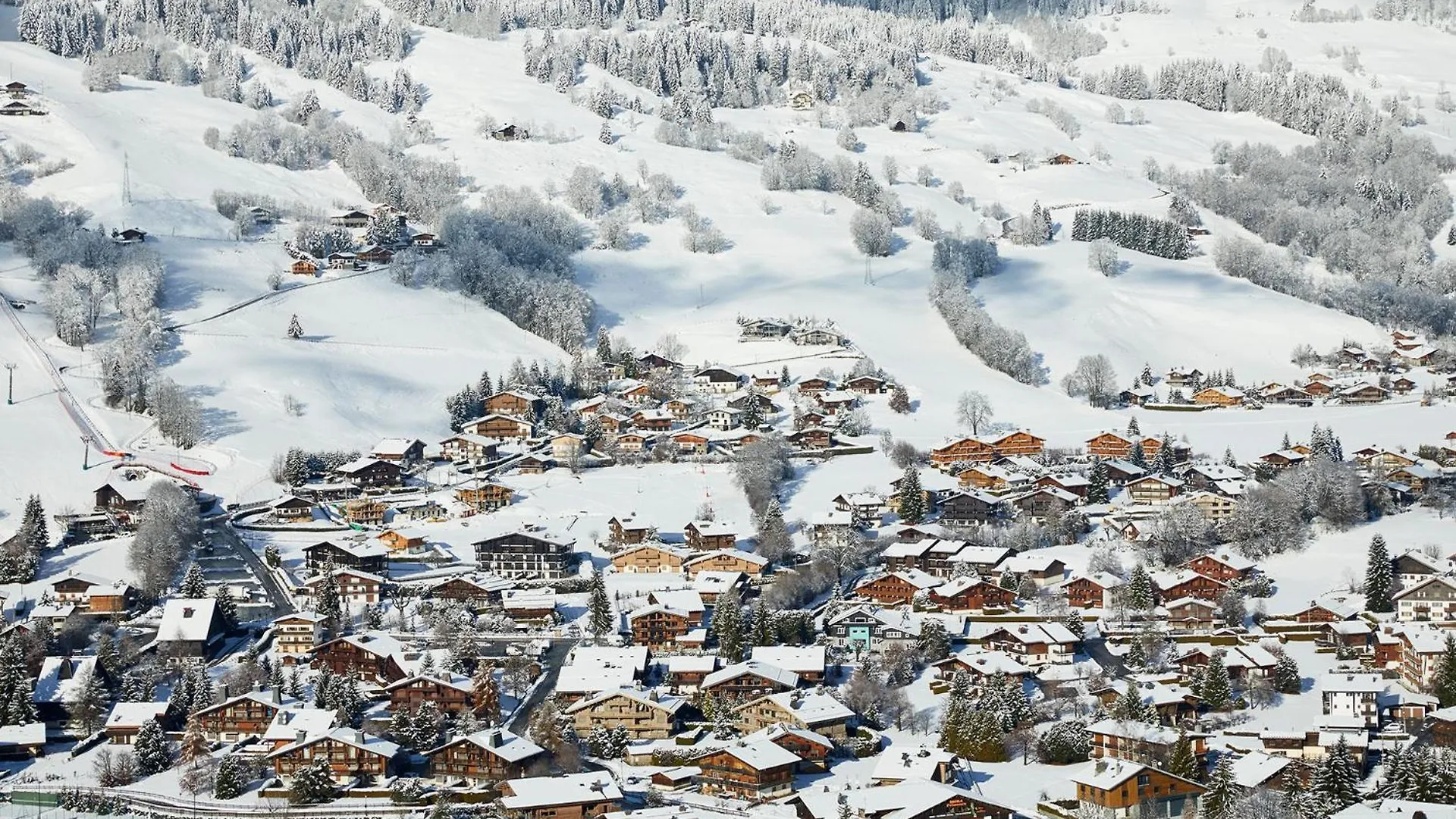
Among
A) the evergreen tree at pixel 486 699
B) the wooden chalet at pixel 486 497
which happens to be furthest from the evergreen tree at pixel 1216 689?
the wooden chalet at pixel 486 497

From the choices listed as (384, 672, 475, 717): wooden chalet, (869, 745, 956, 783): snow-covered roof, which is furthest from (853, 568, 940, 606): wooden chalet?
(384, 672, 475, 717): wooden chalet

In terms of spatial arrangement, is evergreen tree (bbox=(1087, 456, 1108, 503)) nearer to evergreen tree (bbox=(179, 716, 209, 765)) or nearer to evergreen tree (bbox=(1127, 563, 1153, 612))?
evergreen tree (bbox=(1127, 563, 1153, 612))

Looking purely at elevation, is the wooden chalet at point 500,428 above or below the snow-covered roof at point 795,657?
below

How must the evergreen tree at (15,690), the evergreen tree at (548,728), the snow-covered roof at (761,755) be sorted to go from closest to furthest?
the snow-covered roof at (761,755)
the evergreen tree at (548,728)
the evergreen tree at (15,690)

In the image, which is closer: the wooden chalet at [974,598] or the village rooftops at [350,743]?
the village rooftops at [350,743]

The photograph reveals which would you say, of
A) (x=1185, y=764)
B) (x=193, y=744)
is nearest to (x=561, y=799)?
(x=193, y=744)

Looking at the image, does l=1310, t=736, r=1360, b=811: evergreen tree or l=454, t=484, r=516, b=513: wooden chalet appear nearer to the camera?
l=1310, t=736, r=1360, b=811: evergreen tree

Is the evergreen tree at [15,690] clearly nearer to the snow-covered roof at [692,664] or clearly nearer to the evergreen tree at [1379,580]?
the snow-covered roof at [692,664]

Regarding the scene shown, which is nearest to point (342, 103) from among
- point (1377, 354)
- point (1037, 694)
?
point (1377, 354)

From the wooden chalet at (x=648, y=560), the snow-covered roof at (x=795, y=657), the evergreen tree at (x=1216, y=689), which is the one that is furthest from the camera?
the wooden chalet at (x=648, y=560)
